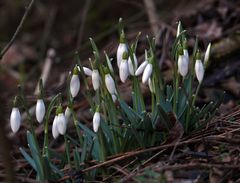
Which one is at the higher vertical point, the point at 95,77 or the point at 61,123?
the point at 95,77

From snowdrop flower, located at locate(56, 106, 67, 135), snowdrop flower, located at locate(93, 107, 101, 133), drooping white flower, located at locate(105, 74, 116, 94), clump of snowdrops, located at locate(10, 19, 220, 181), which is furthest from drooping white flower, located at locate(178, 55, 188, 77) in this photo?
snowdrop flower, located at locate(56, 106, 67, 135)

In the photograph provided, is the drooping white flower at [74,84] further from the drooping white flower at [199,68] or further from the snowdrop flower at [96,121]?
the drooping white flower at [199,68]

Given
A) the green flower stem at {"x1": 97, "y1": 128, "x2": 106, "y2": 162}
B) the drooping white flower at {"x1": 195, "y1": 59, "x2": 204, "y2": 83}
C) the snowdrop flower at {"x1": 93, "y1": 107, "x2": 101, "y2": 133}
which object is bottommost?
the green flower stem at {"x1": 97, "y1": 128, "x2": 106, "y2": 162}

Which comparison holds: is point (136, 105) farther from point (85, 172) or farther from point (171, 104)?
point (85, 172)

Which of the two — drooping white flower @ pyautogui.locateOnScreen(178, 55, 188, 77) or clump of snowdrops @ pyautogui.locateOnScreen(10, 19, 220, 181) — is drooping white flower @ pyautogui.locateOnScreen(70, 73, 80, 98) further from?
drooping white flower @ pyautogui.locateOnScreen(178, 55, 188, 77)

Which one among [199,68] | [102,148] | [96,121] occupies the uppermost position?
[199,68]

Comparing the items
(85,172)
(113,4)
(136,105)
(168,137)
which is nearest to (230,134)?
(168,137)

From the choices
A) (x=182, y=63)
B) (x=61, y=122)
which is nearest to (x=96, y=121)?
(x=61, y=122)

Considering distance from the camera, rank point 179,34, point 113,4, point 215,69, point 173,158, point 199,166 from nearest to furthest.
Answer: point 199,166
point 173,158
point 179,34
point 215,69
point 113,4

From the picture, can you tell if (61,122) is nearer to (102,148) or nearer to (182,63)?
(102,148)
